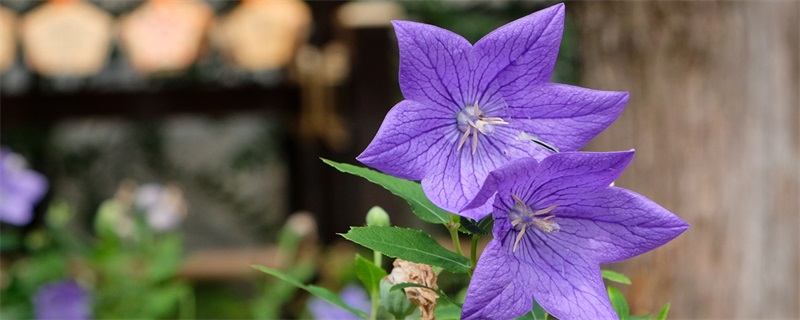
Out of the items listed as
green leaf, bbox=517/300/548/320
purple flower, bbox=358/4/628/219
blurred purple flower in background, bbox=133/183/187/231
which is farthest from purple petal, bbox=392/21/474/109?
blurred purple flower in background, bbox=133/183/187/231

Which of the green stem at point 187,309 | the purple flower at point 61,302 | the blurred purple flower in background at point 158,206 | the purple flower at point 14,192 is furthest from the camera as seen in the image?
the blurred purple flower in background at point 158,206

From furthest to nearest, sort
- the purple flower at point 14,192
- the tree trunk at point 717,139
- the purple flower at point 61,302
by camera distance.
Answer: the tree trunk at point 717,139
the purple flower at point 61,302
the purple flower at point 14,192

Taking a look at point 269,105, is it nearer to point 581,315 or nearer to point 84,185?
point 84,185

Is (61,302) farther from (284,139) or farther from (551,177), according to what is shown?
(284,139)

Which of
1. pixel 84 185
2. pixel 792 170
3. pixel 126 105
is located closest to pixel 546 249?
pixel 792 170

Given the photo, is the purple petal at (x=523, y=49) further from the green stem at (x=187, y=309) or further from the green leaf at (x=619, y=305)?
the green stem at (x=187, y=309)

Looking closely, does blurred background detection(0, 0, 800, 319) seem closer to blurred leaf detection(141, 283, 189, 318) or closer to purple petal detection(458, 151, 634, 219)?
blurred leaf detection(141, 283, 189, 318)

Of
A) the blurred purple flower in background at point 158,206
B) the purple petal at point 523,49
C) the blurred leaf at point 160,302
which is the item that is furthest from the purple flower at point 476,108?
the blurred purple flower in background at point 158,206
